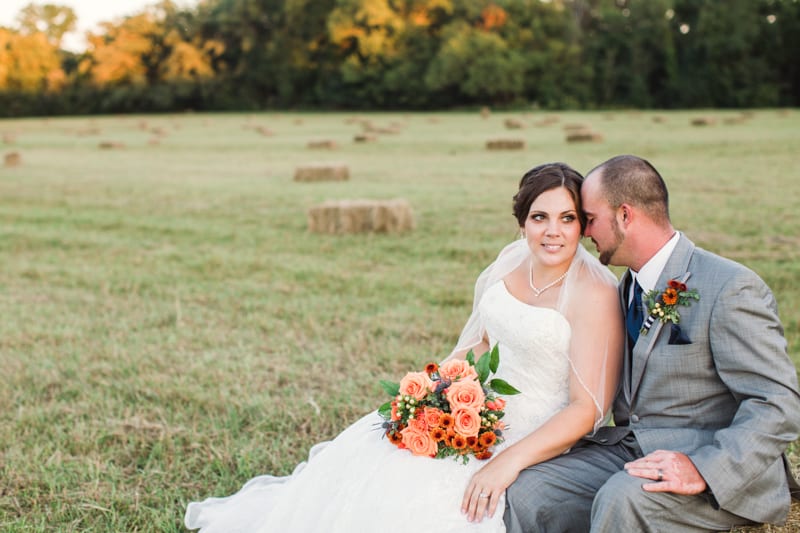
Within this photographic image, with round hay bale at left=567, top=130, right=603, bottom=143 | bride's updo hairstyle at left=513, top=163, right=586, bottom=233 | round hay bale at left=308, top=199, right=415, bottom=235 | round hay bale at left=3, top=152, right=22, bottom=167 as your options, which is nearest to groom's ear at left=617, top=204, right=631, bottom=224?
bride's updo hairstyle at left=513, top=163, right=586, bottom=233

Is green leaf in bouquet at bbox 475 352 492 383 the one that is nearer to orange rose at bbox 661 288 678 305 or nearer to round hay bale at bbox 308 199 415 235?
orange rose at bbox 661 288 678 305

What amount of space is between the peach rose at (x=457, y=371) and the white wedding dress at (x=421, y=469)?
10.9 inches

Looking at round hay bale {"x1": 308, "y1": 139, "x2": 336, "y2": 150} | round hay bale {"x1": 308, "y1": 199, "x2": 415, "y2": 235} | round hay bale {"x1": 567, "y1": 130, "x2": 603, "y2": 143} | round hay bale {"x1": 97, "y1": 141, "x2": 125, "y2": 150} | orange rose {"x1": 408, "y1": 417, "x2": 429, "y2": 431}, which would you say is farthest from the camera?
round hay bale {"x1": 97, "y1": 141, "x2": 125, "y2": 150}

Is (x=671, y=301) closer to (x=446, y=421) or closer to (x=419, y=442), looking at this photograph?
(x=446, y=421)

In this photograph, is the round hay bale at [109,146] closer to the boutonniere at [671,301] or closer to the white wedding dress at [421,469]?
the white wedding dress at [421,469]

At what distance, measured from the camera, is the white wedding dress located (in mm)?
2777

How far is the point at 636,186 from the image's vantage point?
9.20ft

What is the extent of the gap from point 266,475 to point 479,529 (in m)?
1.62

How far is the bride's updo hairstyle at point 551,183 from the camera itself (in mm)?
3000

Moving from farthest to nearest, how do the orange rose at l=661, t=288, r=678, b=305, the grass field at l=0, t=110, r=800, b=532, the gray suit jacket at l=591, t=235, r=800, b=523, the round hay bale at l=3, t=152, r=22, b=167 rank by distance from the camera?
the round hay bale at l=3, t=152, r=22, b=167 → the grass field at l=0, t=110, r=800, b=532 → the orange rose at l=661, t=288, r=678, b=305 → the gray suit jacket at l=591, t=235, r=800, b=523

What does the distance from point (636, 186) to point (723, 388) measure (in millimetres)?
771

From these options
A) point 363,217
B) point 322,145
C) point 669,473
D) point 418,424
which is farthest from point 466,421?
point 322,145

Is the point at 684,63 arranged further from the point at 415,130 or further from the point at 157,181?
the point at 157,181

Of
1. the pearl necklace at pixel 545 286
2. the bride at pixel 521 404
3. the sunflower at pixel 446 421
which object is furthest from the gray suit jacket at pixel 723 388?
the sunflower at pixel 446 421
